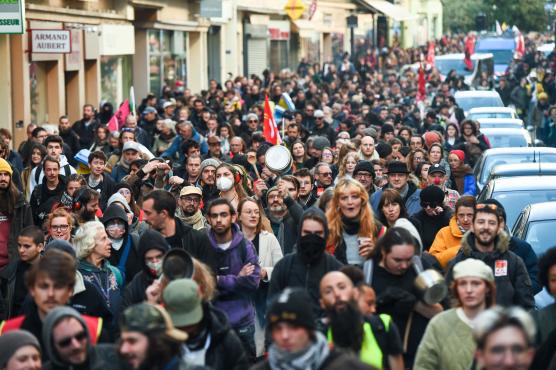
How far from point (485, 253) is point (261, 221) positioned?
2.30 m

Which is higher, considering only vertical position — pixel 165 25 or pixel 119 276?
pixel 165 25

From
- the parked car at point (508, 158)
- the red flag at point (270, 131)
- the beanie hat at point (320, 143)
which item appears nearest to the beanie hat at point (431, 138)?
the parked car at point (508, 158)

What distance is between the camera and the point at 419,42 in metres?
89.4

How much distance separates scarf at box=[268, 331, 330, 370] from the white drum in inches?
388

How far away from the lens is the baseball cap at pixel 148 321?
6617 mm

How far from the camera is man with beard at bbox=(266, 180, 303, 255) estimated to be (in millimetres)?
12125

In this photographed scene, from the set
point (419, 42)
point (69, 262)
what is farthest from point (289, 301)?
point (419, 42)

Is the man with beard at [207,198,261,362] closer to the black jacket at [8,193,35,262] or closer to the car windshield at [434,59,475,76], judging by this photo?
the black jacket at [8,193,35,262]

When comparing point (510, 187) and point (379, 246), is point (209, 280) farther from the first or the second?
Result: point (510, 187)

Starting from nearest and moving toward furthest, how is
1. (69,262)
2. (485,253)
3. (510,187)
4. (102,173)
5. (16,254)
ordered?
(69,262), (485,253), (16,254), (510,187), (102,173)

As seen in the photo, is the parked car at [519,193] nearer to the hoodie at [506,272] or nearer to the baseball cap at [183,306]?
the hoodie at [506,272]

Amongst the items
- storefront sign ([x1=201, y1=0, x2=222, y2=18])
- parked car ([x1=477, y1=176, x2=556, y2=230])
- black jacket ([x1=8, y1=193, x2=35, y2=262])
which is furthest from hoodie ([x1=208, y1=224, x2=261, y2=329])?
storefront sign ([x1=201, y1=0, x2=222, y2=18])

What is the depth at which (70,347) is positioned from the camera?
274 inches

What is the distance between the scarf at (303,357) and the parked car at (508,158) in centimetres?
1303
